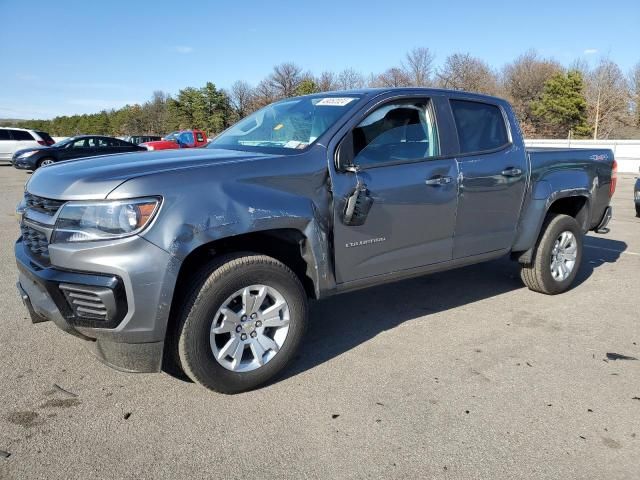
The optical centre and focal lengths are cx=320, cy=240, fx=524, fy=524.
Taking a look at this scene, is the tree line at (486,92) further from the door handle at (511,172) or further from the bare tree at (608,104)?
the door handle at (511,172)

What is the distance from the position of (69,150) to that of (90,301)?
20630 mm

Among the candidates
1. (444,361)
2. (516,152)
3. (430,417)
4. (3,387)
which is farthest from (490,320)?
(3,387)

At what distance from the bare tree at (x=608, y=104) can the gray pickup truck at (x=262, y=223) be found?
45.5 meters

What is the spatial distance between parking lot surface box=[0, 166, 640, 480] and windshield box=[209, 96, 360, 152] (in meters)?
1.52

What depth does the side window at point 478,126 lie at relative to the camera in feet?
14.0

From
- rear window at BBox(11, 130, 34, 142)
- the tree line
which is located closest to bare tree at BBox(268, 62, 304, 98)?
the tree line

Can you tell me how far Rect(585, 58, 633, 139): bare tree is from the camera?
44.2m

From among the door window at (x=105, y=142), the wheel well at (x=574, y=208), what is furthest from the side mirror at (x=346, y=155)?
the door window at (x=105, y=142)

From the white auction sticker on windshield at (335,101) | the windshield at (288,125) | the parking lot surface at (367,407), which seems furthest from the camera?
the white auction sticker on windshield at (335,101)

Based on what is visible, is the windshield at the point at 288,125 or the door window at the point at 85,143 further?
the door window at the point at 85,143

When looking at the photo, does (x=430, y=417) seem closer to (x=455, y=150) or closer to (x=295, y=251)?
(x=295, y=251)

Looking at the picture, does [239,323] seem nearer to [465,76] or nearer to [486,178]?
[486,178]

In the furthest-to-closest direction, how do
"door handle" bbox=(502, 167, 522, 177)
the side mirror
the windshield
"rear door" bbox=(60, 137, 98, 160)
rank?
"rear door" bbox=(60, 137, 98, 160) → "door handle" bbox=(502, 167, 522, 177) → the windshield → the side mirror

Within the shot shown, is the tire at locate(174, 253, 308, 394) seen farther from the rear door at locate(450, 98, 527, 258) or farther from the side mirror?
the rear door at locate(450, 98, 527, 258)
